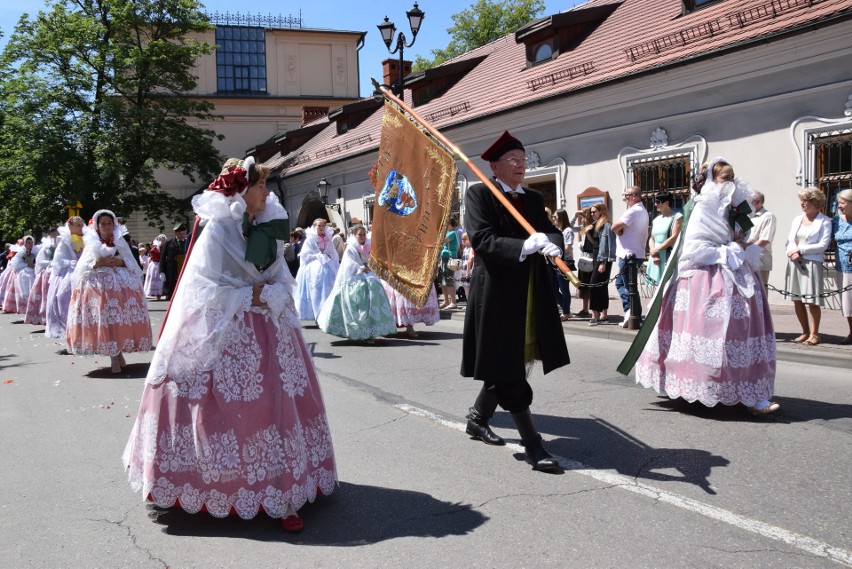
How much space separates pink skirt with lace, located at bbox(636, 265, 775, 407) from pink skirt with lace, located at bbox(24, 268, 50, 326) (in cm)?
1254

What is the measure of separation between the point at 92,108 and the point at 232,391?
32.9 m

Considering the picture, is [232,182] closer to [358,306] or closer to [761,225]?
[761,225]

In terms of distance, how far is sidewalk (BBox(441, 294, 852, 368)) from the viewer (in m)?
8.06

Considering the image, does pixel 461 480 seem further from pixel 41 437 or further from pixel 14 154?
pixel 14 154

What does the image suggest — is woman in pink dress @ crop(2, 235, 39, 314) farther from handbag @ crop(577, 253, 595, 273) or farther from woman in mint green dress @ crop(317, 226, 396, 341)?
handbag @ crop(577, 253, 595, 273)

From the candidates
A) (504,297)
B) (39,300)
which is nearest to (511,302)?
(504,297)

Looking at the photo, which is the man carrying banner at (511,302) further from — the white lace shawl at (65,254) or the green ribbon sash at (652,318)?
the white lace shawl at (65,254)

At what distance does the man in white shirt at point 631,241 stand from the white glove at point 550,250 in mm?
6696

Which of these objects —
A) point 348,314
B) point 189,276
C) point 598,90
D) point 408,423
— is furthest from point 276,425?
point 598,90

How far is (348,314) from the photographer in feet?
36.0

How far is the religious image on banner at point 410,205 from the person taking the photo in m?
5.29

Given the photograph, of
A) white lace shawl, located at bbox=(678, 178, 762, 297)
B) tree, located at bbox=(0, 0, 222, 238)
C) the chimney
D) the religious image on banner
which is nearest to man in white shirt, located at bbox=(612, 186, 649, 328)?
white lace shawl, located at bbox=(678, 178, 762, 297)

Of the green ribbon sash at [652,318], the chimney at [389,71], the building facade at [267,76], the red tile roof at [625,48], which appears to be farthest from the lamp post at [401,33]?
the building facade at [267,76]

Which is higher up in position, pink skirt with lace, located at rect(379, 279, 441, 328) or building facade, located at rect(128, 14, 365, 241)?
building facade, located at rect(128, 14, 365, 241)
